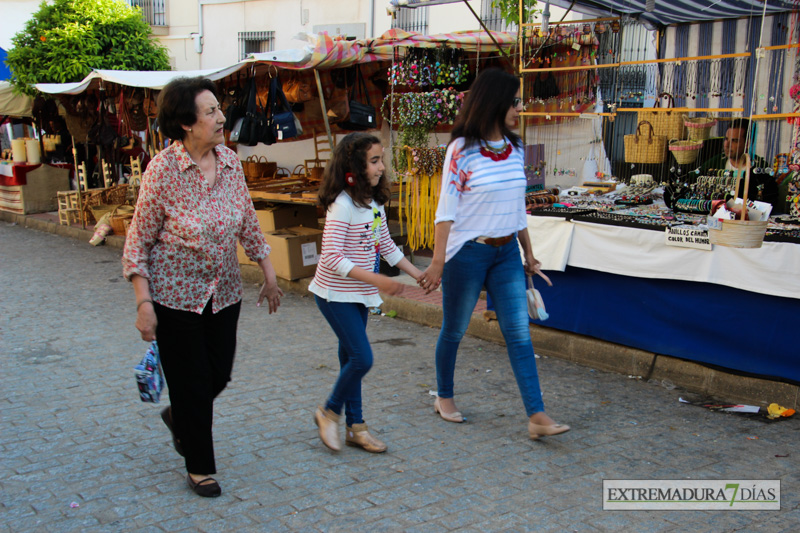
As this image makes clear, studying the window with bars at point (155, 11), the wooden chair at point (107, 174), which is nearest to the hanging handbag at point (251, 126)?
the wooden chair at point (107, 174)

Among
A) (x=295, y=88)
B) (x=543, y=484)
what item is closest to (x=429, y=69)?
(x=295, y=88)

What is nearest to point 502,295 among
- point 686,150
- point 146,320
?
point 146,320

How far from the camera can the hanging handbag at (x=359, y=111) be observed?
8336 millimetres

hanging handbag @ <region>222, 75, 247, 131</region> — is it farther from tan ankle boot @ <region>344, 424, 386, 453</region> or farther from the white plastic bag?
tan ankle boot @ <region>344, 424, 386, 453</region>

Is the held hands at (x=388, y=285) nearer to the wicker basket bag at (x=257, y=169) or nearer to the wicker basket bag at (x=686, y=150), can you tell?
the wicker basket bag at (x=686, y=150)

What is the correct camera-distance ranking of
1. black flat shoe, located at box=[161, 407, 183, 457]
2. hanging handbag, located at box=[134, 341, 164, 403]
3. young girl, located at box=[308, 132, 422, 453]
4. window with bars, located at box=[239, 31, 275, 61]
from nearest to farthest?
1. hanging handbag, located at box=[134, 341, 164, 403]
2. black flat shoe, located at box=[161, 407, 183, 457]
3. young girl, located at box=[308, 132, 422, 453]
4. window with bars, located at box=[239, 31, 275, 61]

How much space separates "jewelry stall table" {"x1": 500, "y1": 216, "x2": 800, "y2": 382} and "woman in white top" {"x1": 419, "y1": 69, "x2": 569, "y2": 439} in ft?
4.44

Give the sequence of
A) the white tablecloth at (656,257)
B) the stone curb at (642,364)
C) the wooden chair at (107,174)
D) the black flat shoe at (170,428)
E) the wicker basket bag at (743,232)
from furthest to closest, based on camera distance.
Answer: the wooden chair at (107,174)
the stone curb at (642,364)
the white tablecloth at (656,257)
the wicker basket bag at (743,232)
the black flat shoe at (170,428)

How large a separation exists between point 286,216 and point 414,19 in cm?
686

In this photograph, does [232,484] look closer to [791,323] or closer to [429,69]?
[791,323]

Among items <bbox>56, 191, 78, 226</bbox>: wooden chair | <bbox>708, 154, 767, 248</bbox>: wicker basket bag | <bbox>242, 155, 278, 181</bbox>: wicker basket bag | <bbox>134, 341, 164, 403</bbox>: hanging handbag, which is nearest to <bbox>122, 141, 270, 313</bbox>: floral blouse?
<bbox>134, 341, 164, 403</bbox>: hanging handbag

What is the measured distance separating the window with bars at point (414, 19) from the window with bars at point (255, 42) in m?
4.11

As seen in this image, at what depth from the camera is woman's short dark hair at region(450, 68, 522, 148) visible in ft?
12.4

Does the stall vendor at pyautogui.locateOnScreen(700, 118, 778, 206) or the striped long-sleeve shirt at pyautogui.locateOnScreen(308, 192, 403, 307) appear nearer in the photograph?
the striped long-sleeve shirt at pyautogui.locateOnScreen(308, 192, 403, 307)
